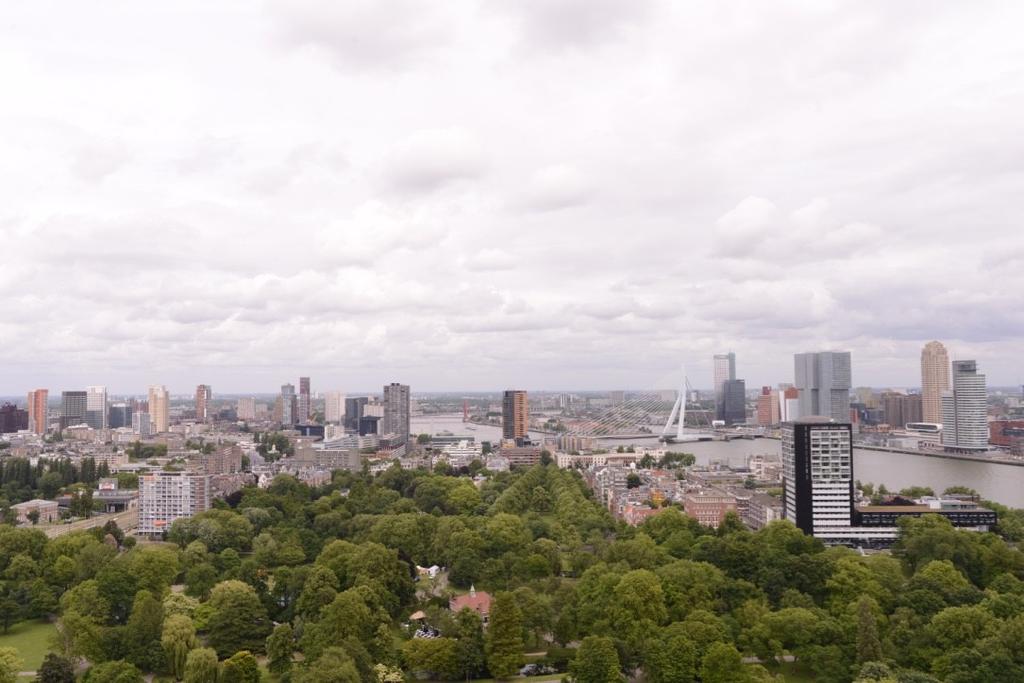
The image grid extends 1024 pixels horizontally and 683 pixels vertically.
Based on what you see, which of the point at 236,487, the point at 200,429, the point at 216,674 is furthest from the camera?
the point at 200,429

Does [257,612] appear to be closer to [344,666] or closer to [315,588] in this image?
[315,588]

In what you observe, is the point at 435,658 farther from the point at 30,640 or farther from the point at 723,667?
the point at 30,640

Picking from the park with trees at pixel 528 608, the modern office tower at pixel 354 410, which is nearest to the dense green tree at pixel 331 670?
the park with trees at pixel 528 608

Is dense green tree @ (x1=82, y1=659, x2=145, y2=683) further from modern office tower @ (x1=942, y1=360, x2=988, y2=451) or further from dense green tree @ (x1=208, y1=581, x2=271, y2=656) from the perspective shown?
modern office tower @ (x1=942, y1=360, x2=988, y2=451)

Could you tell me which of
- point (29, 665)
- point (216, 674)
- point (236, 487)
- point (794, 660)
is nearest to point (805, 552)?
point (794, 660)

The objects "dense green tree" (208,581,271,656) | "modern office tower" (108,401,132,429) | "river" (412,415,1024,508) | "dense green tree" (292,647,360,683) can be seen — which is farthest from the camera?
"modern office tower" (108,401,132,429)

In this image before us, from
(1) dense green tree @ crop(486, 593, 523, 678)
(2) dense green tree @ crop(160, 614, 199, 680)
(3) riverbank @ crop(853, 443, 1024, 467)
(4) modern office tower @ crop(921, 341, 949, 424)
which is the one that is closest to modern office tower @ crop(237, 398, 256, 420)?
(3) riverbank @ crop(853, 443, 1024, 467)
